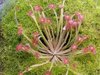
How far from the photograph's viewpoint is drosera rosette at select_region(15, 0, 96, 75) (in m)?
2.17

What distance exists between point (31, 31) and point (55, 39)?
185mm

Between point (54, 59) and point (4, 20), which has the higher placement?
point (4, 20)

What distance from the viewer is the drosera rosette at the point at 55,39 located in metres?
2.17

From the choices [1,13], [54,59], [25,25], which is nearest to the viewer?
[54,59]

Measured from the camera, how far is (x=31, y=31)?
2312mm

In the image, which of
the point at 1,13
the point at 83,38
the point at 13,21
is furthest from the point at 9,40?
the point at 83,38

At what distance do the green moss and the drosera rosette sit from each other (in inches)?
2.4

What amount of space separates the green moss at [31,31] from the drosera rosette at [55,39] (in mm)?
60

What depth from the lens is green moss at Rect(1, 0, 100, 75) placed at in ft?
7.32

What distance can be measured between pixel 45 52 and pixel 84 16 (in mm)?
416

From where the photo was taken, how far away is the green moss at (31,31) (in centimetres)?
223

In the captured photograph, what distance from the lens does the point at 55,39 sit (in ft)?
7.56

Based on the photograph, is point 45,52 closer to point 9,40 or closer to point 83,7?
point 9,40

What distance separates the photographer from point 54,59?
7.24ft
